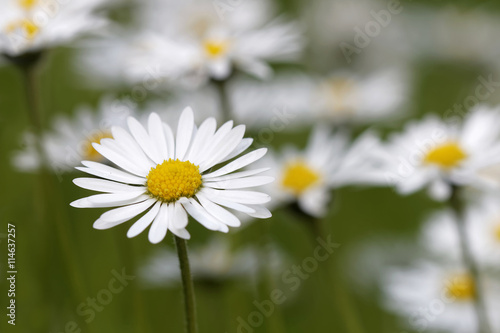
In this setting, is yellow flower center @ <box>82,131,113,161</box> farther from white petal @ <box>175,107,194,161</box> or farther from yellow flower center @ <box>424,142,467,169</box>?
yellow flower center @ <box>424,142,467,169</box>

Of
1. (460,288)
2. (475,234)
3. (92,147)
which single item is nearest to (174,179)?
(92,147)

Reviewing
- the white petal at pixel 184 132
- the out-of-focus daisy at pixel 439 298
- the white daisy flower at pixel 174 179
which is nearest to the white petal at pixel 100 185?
the white daisy flower at pixel 174 179

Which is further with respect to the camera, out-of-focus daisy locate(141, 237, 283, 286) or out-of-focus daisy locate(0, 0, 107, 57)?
out-of-focus daisy locate(141, 237, 283, 286)

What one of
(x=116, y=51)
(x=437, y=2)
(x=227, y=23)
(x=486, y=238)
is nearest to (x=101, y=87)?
(x=116, y=51)

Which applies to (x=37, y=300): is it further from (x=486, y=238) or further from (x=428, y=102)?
(x=428, y=102)

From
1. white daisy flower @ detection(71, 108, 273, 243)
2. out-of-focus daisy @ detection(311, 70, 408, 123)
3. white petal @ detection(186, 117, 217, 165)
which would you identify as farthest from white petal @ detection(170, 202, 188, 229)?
out-of-focus daisy @ detection(311, 70, 408, 123)

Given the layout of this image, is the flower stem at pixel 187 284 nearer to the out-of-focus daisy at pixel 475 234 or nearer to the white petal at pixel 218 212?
the white petal at pixel 218 212
